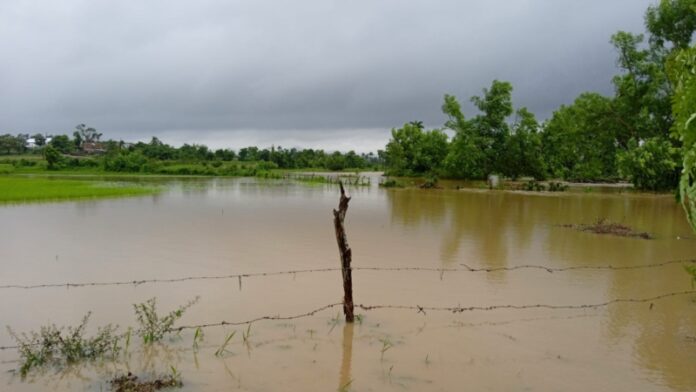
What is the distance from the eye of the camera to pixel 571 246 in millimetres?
14398

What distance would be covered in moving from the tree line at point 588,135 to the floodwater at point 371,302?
20.9ft

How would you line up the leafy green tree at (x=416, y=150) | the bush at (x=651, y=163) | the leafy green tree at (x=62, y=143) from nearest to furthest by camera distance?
the bush at (x=651, y=163) → the leafy green tree at (x=416, y=150) → the leafy green tree at (x=62, y=143)

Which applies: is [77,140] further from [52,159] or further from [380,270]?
[380,270]

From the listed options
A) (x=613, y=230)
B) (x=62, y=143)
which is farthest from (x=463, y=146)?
(x=62, y=143)

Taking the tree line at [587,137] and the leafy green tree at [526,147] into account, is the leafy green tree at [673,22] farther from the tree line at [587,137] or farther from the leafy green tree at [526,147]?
the leafy green tree at [526,147]

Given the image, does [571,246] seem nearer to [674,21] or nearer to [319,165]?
[674,21]

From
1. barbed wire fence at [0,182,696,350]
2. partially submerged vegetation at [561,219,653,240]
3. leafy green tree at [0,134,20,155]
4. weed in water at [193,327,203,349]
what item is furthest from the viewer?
leafy green tree at [0,134,20,155]

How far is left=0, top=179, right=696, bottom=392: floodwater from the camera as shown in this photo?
19.3ft

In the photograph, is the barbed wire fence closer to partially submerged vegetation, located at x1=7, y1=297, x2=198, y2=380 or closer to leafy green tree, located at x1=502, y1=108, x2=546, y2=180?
partially submerged vegetation, located at x1=7, y1=297, x2=198, y2=380

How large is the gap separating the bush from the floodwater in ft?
34.8

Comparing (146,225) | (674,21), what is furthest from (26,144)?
(674,21)

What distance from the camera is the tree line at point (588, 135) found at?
93.5 feet

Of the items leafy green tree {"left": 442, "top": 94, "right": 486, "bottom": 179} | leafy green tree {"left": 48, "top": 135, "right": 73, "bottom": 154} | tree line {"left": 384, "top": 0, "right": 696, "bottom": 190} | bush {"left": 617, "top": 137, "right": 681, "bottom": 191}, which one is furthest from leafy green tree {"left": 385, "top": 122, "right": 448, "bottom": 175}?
leafy green tree {"left": 48, "top": 135, "right": 73, "bottom": 154}

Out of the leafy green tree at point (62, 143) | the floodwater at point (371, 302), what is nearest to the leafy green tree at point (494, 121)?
the floodwater at point (371, 302)
